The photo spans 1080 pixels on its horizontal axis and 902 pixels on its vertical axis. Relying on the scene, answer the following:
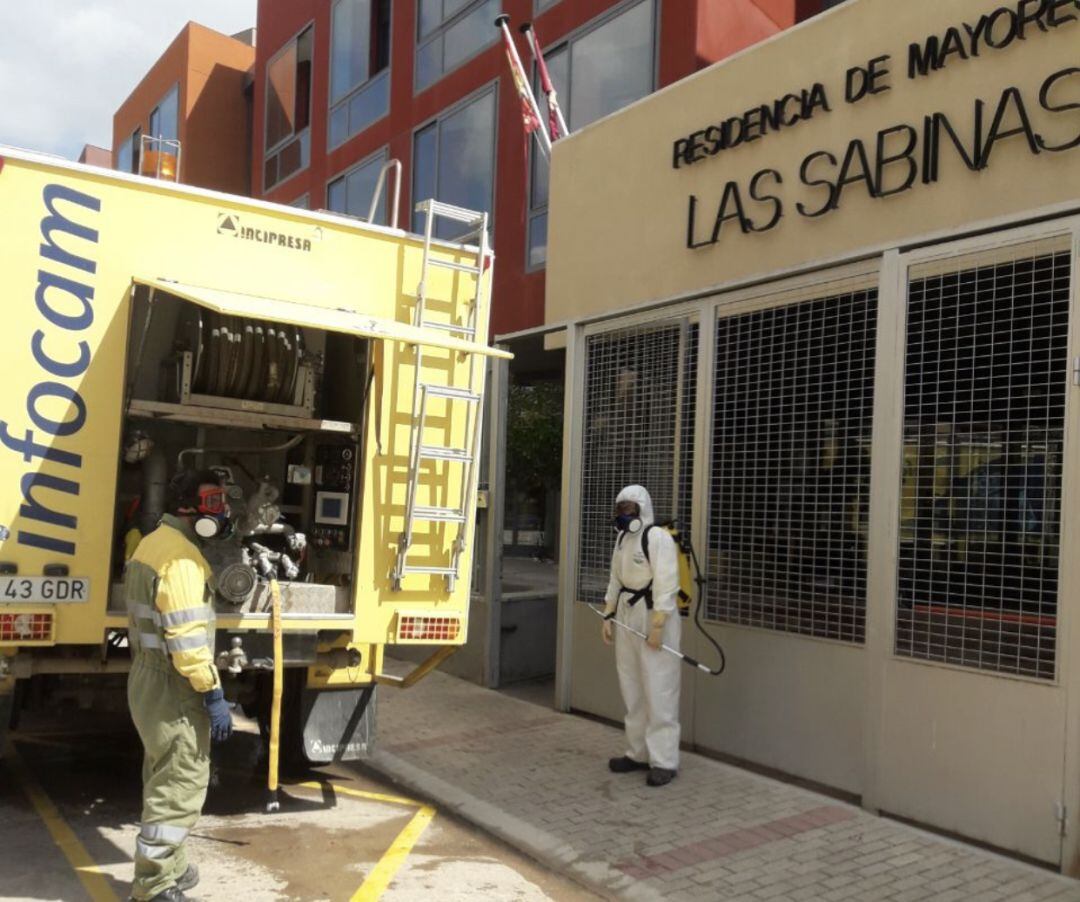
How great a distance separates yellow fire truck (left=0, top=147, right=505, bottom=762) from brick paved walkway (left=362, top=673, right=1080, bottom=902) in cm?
102

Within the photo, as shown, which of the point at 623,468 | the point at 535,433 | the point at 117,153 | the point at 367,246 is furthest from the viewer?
the point at 117,153

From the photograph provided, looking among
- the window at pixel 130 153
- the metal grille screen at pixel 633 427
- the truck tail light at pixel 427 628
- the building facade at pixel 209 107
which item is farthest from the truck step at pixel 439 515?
the window at pixel 130 153

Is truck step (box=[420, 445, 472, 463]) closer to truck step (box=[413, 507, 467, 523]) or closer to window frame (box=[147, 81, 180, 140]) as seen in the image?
truck step (box=[413, 507, 467, 523])

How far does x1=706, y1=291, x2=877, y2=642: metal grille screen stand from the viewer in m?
6.05

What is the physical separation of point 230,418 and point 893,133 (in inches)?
162

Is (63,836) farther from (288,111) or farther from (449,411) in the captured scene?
(288,111)

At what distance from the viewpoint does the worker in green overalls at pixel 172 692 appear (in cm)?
426

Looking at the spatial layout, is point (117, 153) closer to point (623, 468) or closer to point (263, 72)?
point (263, 72)

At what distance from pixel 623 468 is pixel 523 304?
481 centimetres

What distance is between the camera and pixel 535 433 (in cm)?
1150

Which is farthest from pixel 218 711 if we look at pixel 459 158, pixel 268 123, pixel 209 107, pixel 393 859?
pixel 209 107

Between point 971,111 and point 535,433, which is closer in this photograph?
point 971,111

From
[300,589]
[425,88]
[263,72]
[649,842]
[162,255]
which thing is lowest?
[649,842]

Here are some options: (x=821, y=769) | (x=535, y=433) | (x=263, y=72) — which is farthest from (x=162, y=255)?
(x=263, y=72)
